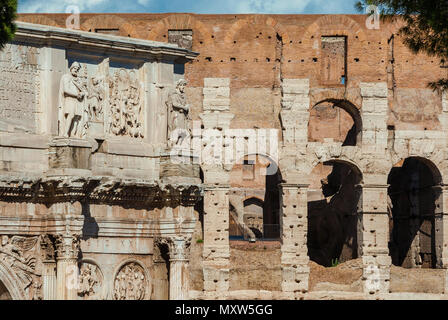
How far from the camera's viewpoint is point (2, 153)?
18656 mm

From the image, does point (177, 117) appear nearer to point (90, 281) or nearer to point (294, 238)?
point (90, 281)

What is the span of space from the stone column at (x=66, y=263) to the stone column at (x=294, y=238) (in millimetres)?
21008

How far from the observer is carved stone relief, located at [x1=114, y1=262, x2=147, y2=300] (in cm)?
1998

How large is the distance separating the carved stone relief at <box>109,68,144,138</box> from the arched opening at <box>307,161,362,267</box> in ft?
69.3

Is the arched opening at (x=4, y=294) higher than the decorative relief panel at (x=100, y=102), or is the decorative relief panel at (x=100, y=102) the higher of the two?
the decorative relief panel at (x=100, y=102)

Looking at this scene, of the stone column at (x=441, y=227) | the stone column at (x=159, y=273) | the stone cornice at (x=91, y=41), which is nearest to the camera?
the stone cornice at (x=91, y=41)

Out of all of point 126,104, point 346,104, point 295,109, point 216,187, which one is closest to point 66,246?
point 126,104

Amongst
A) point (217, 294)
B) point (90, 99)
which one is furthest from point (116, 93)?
point (217, 294)

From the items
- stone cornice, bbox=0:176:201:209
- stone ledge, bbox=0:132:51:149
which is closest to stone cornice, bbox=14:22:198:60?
stone ledge, bbox=0:132:51:149

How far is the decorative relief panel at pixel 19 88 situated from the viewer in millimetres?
18891

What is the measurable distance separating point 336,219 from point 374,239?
12.8 ft

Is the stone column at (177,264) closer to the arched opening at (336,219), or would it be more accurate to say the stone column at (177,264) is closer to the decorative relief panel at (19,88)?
the decorative relief panel at (19,88)

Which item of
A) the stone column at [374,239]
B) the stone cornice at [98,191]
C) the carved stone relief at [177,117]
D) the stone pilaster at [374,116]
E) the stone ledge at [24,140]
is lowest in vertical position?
the stone column at [374,239]

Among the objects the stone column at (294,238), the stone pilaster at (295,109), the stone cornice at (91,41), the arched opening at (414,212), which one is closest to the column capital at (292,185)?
the stone column at (294,238)
